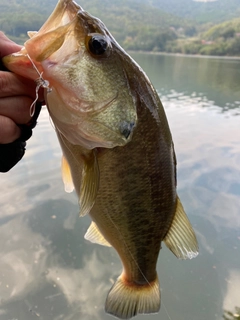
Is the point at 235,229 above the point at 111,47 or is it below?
below

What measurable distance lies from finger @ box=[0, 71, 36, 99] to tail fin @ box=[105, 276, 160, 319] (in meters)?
0.92

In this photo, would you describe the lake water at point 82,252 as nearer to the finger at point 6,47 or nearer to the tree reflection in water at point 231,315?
the tree reflection in water at point 231,315

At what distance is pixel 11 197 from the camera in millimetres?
3975

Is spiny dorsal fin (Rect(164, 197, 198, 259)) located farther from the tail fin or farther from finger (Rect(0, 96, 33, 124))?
finger (Rect(0, 96, 33, 124))

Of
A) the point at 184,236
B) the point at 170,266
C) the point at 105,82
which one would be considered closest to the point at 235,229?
the point at 170,266

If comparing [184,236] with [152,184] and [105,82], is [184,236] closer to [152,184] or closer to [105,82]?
[152,184]

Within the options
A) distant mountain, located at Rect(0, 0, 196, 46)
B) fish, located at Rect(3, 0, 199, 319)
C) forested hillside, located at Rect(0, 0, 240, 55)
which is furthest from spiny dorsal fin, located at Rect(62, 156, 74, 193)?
distant mountain, located at Rect(0, 0, 196, 46)

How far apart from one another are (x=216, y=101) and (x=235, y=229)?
8.66 metres

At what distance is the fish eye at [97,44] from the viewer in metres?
0.86

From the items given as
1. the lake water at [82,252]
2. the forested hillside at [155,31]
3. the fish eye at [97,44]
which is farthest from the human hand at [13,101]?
the forested hillside at [155,31]

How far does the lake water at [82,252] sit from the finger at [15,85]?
213 centimetres

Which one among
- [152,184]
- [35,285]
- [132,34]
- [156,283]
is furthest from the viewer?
[132,34]

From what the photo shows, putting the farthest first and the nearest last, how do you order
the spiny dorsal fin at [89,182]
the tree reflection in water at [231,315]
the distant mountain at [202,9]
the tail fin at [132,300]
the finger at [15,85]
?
the distant mountain at [202,9] < the tree reflection in water at [231,315] < the tail fin at [132,300] < the spiny dorsal fin at [89,182] < the finger at [15,85]

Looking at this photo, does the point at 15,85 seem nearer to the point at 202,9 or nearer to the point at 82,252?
the point at 82,252
